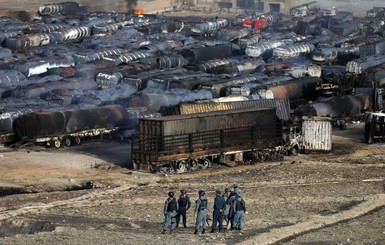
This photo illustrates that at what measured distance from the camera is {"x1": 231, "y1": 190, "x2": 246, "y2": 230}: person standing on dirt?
93.5ft

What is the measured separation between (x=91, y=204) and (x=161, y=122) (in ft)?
27.5

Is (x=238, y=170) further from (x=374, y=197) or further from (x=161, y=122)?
(x=374, y=197)

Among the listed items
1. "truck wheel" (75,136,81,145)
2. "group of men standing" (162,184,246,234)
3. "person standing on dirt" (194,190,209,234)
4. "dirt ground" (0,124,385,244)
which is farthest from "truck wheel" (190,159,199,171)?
"person standing on dirt" (194,190,209,234)

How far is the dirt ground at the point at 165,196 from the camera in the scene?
28.8 meters

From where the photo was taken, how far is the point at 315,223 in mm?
30656

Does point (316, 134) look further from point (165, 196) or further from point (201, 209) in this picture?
point (201, 209)

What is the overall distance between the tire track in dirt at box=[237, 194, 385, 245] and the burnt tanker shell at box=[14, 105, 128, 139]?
1945cm

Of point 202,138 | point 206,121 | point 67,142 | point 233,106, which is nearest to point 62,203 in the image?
point 202,138

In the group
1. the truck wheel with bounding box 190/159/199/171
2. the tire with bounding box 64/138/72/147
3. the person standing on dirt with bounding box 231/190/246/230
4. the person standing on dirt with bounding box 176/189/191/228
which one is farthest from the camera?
the tire with bounding box 64/138/72/147

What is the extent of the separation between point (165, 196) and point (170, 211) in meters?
8.15

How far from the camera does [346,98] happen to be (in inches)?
2233

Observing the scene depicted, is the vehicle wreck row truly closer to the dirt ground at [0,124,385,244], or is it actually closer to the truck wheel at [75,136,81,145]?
the truck wheel at [75,136,81,145]

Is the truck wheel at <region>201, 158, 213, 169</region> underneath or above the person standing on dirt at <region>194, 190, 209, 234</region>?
underneath

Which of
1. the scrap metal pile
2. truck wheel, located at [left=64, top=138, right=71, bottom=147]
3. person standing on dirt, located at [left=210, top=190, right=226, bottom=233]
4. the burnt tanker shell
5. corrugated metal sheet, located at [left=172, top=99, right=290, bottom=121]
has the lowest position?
truck wheel, located at [left=64, top=138, right=71, bottom=147]
